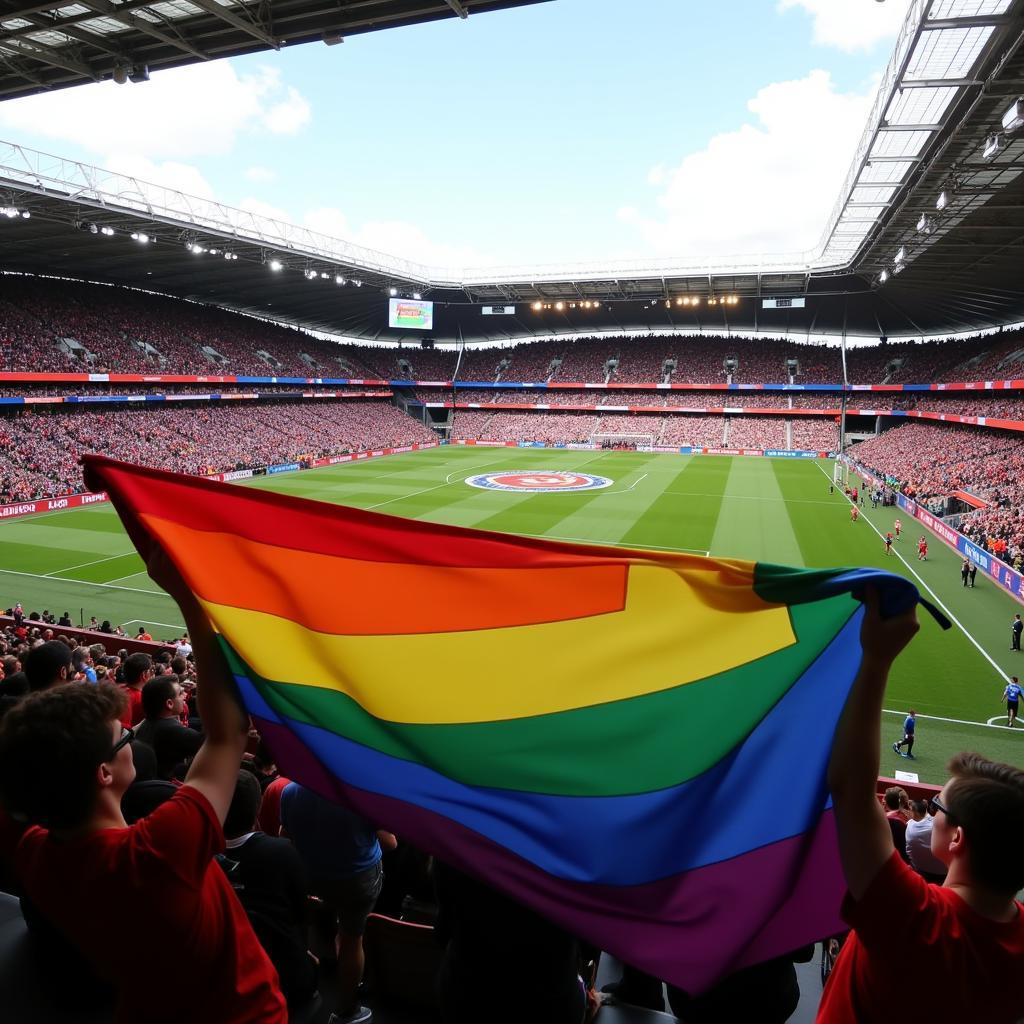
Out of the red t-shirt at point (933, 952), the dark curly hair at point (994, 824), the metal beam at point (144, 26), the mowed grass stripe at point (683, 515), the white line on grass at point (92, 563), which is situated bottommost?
the white line on grass at point (92, 563)

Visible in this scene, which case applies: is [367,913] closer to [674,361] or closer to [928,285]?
[928,285]

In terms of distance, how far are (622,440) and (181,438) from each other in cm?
4093

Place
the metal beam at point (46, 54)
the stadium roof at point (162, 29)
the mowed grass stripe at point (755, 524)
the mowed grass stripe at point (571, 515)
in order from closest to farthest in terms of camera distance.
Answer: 1. the stadium roof at point (162, 29)
2. the metal beam at point (46, 54)
3. the mowed grass stripe at point (755, 524)
4. the mowed grass stripe at point (571, 515)

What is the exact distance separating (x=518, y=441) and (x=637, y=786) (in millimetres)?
69336

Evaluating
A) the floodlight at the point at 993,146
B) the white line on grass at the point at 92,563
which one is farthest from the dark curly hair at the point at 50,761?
the floodlight at the point at 993,146

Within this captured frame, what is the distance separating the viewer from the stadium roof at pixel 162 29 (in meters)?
10.3

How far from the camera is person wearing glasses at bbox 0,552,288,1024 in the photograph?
1.84 metres

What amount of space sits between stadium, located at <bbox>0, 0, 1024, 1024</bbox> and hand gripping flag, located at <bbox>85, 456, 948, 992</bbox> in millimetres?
13

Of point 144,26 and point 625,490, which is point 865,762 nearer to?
point 144,26

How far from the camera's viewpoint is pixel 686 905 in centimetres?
235

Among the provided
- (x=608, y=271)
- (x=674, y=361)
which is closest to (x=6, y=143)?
(x=608, y=271)

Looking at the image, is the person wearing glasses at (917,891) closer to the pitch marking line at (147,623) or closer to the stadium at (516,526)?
the stadium at (516,526)

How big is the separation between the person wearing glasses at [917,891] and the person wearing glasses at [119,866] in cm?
178

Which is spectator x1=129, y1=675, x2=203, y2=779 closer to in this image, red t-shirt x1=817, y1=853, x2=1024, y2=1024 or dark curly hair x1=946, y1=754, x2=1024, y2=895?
red t-shirt x1=817, y1=853, x2=1024, y2=1024
